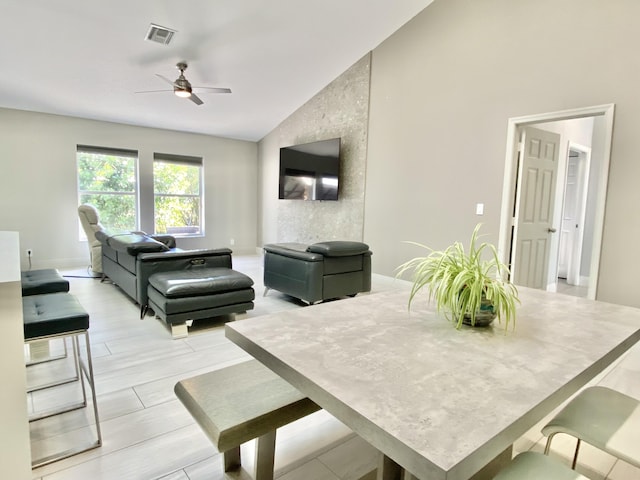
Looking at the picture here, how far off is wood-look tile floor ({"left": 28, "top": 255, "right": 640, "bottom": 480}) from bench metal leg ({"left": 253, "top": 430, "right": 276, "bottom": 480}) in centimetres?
14

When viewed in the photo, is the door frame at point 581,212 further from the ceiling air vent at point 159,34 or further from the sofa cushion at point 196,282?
the ceiling air vent at point 159,34

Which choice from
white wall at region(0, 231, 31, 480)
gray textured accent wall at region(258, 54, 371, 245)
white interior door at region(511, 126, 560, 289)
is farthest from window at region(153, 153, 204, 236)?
white wall at region(0, 231, 31, 480)

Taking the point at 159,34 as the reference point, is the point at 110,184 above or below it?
below

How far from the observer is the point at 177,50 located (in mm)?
4277

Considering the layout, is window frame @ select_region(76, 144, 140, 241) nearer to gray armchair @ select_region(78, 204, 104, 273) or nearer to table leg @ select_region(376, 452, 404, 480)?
gray armchair @ select_region(78, 204, 104, 273)

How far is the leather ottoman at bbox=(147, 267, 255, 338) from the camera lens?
3.02m

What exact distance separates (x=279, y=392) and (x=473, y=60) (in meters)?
4.25

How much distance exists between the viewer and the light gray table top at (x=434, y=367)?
0.66m

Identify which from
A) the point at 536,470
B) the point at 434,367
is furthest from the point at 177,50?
the point at 536,470

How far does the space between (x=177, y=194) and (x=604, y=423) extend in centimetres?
701

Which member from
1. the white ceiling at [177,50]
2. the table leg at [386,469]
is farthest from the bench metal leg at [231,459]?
the white ceiling at [177,50]

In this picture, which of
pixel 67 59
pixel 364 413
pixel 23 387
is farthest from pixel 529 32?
pixel 67 59

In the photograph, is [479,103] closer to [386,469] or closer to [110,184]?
[386,469]

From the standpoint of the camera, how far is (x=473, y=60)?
A: 4148 millimetres
